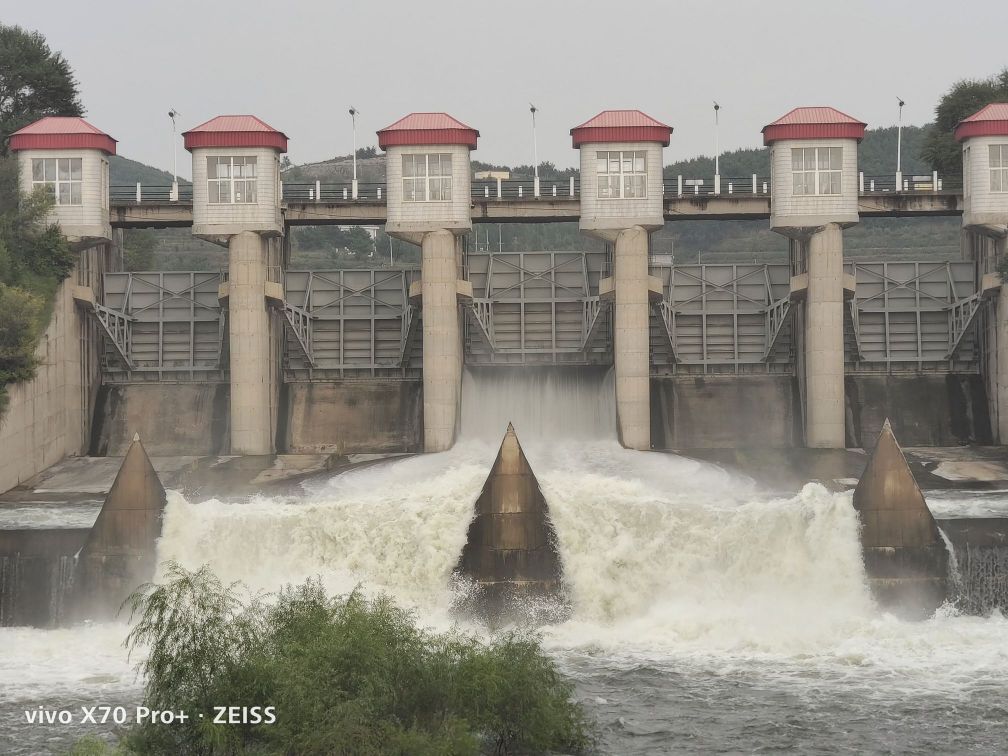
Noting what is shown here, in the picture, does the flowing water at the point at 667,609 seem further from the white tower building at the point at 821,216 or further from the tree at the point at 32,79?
the tree at the point at 32,79

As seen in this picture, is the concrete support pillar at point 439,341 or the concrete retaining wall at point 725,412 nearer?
the concrete support pillar at point 439,341

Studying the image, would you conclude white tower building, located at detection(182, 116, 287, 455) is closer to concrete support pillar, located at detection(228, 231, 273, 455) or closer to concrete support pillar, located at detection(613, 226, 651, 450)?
concrete support pillar, located at detection(228, 231, 273, 455)

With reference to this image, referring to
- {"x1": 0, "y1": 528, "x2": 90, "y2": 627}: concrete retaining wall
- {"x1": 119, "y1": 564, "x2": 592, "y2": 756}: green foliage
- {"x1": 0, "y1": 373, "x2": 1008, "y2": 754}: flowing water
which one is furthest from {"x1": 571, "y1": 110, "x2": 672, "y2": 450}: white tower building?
{"x1": 119, "y1": 564, "x2": 592, "y2": 756}: green foliage

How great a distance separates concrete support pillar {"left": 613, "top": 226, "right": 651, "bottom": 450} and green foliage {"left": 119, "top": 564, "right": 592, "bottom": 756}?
2990 centimetres

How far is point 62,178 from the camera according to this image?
234 ft

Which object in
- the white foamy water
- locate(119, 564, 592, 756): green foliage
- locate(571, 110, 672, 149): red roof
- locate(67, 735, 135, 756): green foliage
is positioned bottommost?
locate(67, 735, 135, 756): green foliage

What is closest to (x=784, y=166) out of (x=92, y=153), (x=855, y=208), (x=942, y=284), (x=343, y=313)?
(x=855, y=208)

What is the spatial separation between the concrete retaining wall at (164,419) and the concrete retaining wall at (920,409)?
28.1 metres

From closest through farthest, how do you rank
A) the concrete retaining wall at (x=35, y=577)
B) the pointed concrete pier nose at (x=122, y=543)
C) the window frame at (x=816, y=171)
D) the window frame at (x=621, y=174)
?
the concrete retaining wall at (x=35, y=577) < the pointed concrete pier nose at (x=122, y=543) < the window frame at (x=816, y=171) < the window frame at (x=621, y=174)

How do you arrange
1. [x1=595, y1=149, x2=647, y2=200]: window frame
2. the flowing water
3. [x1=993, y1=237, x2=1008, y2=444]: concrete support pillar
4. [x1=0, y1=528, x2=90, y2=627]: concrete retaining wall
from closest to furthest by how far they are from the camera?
1. the flowing water
2. [x1=0, y1=528, x2=90, y2=627]: concrete retaining wall
3. [x1=595, y1=149, x2=647, y2=200]: window frame
4. [x1=993, y1=237, x2=1008, y2=444]: concrete support pillar

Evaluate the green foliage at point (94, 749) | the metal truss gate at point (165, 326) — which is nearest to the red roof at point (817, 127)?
the metal truss gate at point (165, 326)

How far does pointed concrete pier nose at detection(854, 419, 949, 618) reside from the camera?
5234 cm

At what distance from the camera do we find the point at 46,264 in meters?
70.2

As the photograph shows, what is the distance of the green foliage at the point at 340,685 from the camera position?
115 feet
